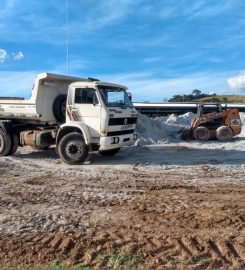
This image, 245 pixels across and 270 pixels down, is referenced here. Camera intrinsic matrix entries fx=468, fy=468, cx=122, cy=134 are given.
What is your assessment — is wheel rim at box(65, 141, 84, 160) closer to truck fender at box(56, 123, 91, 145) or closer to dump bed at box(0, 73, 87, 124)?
truck fender at box(56, 123, 91, 145)

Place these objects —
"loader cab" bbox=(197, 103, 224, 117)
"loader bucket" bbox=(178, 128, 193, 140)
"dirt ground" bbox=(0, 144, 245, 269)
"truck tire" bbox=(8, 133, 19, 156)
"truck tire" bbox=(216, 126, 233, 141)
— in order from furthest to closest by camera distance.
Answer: "loader cab" bbox=(197, 103, 224, 117) < "loader bucket" bbox=(178, 128, 193, 140) < "truck tire" bbox=(216, 126, 233, 141) < "truck tire" bbox=(8, 133, 19, 156) < "dirt ground" bbox=(0, 144, 245, 269)

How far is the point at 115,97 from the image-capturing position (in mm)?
14820

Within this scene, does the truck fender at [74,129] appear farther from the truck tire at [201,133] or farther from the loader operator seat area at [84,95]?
the truck tire at [201,133]

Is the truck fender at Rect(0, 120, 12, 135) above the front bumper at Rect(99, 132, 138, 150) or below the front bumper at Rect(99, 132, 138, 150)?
above

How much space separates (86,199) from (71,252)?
3210 mm

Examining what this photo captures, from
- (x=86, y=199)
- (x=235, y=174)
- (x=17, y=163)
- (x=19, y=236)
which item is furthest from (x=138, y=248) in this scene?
(x=17, y=163)

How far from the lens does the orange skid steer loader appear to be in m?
20.9

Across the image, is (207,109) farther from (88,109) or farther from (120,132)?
(88,109)

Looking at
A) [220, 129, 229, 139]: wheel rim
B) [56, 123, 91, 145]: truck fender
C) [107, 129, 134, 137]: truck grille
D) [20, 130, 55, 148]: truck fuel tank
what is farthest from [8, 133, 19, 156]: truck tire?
[220, 129, 229, 139]: wheel rim

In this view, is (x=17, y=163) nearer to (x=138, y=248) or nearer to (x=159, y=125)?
(x=138, y=248)

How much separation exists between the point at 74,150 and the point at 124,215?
271 inches

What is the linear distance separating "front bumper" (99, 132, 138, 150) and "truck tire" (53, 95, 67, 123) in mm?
2248

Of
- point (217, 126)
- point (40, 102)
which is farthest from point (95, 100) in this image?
point (217, 126)

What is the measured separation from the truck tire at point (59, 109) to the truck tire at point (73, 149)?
122cm
